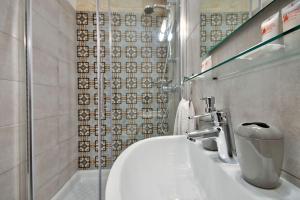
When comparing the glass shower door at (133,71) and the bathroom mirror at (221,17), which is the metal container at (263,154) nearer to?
the bathroom mirror at (221,17)

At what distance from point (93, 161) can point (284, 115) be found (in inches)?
73.4

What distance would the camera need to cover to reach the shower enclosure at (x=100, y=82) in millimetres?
1513

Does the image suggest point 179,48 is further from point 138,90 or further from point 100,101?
point 100,101

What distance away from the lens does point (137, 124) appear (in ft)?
5.53

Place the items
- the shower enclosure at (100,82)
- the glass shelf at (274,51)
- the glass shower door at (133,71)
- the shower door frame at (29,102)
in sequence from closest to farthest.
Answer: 1. the glass shelf at (274,51)
2. the shower door frame at (29,102)
3. the shower enclosure at (100,82)
4. the glass shower door at (133,71)

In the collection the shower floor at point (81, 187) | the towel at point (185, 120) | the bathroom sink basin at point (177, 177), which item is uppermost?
the towel at point (185, 120)

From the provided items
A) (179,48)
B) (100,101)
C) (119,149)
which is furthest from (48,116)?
(179,48)

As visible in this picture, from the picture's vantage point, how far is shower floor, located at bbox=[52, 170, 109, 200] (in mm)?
1529

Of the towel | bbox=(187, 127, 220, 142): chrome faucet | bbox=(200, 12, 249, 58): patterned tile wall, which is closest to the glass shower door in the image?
the towel

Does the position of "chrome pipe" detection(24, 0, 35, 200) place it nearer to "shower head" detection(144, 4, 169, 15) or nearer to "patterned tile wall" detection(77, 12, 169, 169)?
"patterned tile wall" detection(77, 12, 169, 169)

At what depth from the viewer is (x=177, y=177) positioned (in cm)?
69

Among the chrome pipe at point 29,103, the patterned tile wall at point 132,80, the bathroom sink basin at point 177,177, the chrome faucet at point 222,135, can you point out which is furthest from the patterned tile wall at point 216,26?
the chrome pipe at point 29,103

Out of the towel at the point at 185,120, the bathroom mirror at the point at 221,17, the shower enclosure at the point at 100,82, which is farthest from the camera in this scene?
the shower enclosure at the point at 100,82

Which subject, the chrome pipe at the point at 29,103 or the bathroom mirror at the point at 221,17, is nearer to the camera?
the bathroom mirror at the point at 221,17
